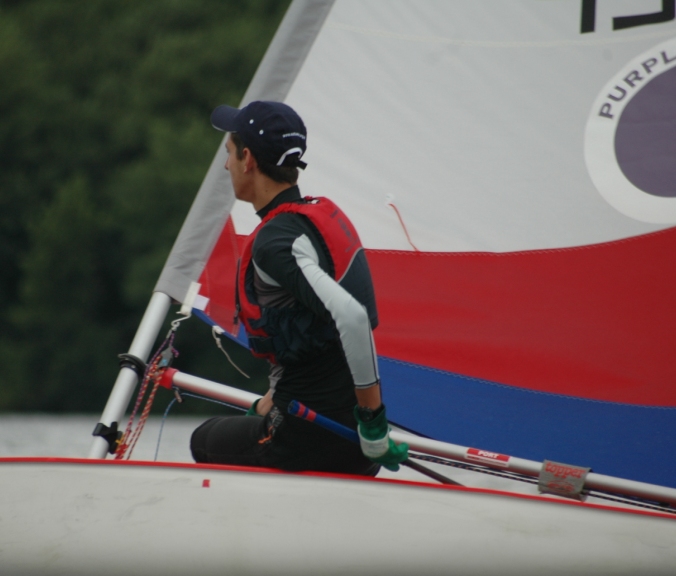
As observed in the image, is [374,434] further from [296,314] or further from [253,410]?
[253,410]

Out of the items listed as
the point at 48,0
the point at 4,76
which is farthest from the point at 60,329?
the point at 48,0

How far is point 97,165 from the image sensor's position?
42.7 feet

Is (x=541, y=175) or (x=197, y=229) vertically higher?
(x=541, y=175)

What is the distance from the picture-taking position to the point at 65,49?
45.9ft

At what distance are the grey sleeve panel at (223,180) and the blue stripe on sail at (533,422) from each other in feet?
1.57

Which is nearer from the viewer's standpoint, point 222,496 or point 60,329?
point 222,496

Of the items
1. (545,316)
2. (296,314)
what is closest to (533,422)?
(545,316)

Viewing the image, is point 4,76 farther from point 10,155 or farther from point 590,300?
point 590,300

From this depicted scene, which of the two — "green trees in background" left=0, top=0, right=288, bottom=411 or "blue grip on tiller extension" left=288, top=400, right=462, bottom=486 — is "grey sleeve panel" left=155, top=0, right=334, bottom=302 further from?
"green trees in background" left=0, top=0, right=288, bottom=411

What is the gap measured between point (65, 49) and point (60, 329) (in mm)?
4482

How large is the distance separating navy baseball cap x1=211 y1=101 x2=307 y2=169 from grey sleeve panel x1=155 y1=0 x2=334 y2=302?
529 mm

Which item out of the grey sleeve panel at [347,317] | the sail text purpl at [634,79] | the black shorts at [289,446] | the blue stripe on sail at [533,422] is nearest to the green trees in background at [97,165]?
the blue stripe on sail at [533,422]

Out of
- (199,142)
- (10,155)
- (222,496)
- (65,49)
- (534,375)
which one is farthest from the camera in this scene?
(65,49)

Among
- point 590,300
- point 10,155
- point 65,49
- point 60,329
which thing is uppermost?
point 65,49
